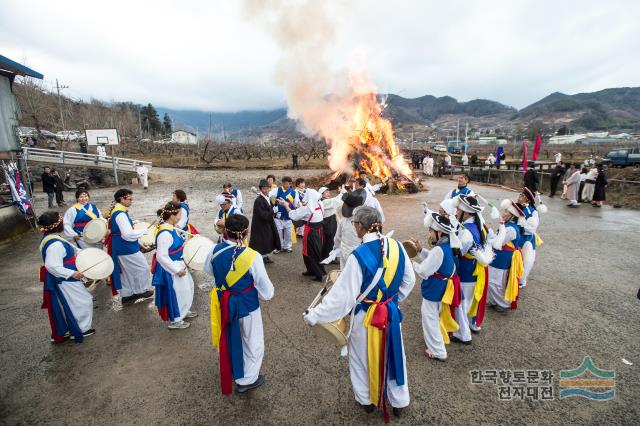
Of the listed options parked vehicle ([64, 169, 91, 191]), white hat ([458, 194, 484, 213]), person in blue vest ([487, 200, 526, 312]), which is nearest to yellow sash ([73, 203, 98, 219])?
white hat ([458, 194, 484, 213])

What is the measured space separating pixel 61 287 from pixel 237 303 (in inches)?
115

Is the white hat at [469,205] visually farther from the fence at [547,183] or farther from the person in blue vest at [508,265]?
the fence at [547,183]

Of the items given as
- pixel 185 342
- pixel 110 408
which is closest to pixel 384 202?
pixel 185 342

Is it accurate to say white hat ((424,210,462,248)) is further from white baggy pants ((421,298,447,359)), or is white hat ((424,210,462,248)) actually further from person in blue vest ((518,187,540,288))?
person in blue vest ((518,187,540,288))

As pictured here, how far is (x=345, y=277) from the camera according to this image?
2875 millimetres

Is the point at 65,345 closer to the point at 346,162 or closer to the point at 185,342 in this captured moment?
the point at 185,342

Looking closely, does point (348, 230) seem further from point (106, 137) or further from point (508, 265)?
point (106, 137)

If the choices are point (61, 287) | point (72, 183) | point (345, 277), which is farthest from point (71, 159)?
point (345, 277)

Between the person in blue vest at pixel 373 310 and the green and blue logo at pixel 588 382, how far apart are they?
205 centimetres

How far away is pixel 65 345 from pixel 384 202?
12883 millimetres

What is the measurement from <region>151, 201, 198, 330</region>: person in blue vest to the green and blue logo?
16.6 feet

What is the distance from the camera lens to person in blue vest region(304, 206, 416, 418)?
2.86 metres

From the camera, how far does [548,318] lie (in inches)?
202

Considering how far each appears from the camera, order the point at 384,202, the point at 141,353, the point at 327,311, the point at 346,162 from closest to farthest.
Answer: the point at 327,311 → the point at 141,353 → the point at 384,202 → the point at 346,162
